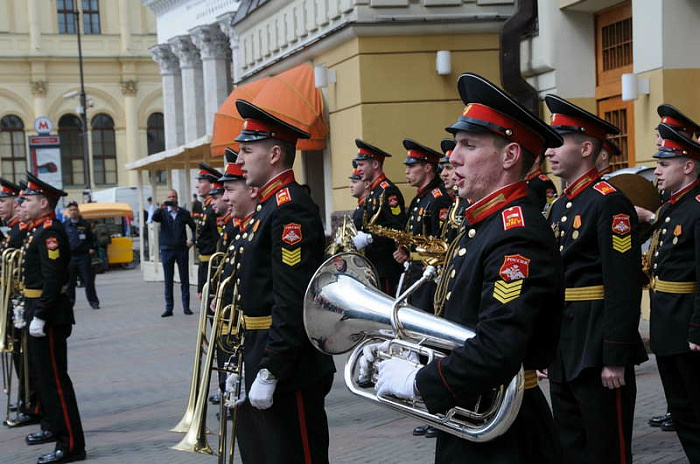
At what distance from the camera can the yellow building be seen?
178 ft

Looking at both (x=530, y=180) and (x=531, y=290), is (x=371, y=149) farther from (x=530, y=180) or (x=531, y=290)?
(x=531, y=290)

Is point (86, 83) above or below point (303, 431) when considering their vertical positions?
above

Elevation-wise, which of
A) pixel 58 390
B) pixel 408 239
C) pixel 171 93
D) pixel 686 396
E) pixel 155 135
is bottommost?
pixel 58 390

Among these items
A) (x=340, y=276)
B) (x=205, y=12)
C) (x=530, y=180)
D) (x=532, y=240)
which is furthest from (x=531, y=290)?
(x=205, y=12)

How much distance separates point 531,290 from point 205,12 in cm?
3078

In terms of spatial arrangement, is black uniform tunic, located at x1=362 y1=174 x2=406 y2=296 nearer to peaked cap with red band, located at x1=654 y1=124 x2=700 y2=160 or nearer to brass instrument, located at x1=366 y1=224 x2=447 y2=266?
brass instrument, located at x1=366 y1=224 x2=447 y2=266

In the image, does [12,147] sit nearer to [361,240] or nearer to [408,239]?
[361,240]

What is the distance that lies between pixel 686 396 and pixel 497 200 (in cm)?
321

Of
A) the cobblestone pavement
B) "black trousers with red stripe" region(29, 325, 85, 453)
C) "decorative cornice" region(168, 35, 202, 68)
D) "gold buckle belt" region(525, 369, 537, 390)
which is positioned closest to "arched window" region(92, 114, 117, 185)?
"decorative cornice" region(168, 35, 202, 68)

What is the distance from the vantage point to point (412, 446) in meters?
7.32

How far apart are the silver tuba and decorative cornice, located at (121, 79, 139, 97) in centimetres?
5402

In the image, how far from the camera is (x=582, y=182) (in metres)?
5.16

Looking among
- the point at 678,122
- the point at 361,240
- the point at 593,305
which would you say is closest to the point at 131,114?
the point at 361,240

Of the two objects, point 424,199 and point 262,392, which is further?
point 424,199
